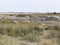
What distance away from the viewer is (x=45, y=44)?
1374 cm

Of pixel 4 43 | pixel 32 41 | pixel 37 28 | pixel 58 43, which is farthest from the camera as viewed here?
pixel 37 28

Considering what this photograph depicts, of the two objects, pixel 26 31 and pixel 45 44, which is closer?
pixel 45 44

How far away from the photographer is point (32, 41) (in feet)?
53.2

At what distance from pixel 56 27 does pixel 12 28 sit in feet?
20.5

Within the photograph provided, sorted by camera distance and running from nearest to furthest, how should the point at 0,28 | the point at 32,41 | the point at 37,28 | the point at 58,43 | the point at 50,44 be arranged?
the point at 50,44 → the point at 58,43 → the point at 32,41 → the point at 0,28 → the point at 37,28

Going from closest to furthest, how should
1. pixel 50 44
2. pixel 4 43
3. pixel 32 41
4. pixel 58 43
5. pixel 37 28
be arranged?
pixel 4 43
pixel 50 44
pixel 58 43
pixel 32 41
pixel 37 28

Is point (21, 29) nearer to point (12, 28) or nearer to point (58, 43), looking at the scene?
point (12, 28)

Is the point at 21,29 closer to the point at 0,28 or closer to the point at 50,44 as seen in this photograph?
the point at 0,28

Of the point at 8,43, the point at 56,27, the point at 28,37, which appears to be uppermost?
the point at 8,43

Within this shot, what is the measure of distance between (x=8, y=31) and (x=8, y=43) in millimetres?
8328

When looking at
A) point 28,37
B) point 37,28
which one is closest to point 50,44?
point 28,37

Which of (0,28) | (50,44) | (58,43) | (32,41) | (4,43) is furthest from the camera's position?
(0,28)

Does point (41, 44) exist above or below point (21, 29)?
above

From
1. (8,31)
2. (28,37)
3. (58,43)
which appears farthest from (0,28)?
(58,43)
